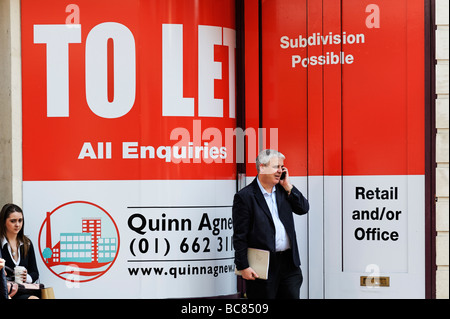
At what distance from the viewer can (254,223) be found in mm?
7137

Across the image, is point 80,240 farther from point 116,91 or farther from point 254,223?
point 254,223

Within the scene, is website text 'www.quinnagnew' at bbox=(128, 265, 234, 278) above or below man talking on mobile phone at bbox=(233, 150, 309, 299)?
below

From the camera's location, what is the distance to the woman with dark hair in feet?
24.2

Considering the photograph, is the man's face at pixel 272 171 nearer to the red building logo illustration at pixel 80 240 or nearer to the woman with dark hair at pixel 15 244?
the red building logo illustration at pixel 80 240

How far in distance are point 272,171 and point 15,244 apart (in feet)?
7.77

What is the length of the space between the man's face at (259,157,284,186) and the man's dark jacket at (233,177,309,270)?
0.11 m

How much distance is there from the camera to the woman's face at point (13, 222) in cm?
739

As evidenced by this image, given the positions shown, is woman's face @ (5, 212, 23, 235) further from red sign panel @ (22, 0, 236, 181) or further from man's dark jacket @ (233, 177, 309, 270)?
man's dark jacket @ (233, 177, 309, 270)

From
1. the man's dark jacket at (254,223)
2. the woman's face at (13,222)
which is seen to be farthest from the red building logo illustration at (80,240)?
the man's dark jacket at (254,223)

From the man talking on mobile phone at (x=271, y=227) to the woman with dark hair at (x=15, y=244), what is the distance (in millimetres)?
1856

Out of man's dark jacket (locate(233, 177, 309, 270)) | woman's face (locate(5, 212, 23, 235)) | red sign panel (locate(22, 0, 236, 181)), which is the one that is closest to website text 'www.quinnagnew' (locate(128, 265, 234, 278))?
man's dark jacket (locate(233, 177, 309, 270))

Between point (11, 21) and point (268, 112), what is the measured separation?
2.51 meters

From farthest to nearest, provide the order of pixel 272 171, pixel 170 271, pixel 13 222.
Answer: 1. pixel 170 271
2. pixel 13 222
3. pixel 272 171

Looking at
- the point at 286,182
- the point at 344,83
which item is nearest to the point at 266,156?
the point at 286,182
